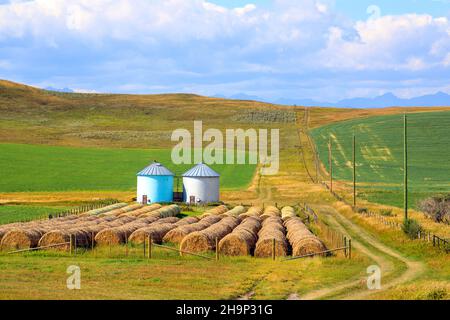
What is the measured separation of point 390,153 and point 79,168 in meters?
43.8

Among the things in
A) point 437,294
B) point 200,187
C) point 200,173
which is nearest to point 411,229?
point 437,294

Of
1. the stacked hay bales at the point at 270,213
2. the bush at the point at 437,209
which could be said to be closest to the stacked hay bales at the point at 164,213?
the stacked hay bales at the point at 270,213

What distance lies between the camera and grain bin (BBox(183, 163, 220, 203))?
242 ft

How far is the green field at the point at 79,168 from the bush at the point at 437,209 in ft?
110

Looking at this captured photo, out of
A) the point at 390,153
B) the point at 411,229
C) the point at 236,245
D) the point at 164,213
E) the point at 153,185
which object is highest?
the point at 390,153

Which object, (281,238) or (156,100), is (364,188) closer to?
(281,238)

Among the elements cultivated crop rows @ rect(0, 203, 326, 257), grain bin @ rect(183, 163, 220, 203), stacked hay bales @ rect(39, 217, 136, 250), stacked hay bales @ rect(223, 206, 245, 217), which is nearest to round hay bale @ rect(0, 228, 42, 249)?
cultivated crop rows @ rect(0, 203, 326, 257)

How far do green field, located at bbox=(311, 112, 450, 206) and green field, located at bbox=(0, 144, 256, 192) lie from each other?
48.3 feet

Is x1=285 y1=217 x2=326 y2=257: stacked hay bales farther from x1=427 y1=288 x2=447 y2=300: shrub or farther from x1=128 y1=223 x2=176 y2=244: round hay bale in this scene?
x1=427 y1=288 x2=447 y2=300: shrub

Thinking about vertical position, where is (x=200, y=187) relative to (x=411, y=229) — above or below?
above

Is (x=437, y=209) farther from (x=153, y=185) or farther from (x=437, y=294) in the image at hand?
(x=437, y=294)

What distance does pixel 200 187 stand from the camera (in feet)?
243

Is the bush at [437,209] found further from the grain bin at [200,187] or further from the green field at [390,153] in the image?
the grain bin at [200,187]
